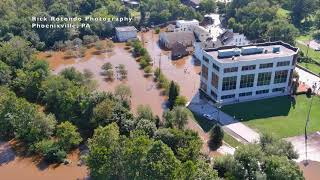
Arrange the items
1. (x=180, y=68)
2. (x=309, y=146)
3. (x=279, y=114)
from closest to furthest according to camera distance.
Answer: (x=309, y=146)
(x=279, y=114)
(x=180, y=68)

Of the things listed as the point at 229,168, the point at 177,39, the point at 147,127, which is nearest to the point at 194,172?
the point at 229,168

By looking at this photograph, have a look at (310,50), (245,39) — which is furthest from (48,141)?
(310,50)

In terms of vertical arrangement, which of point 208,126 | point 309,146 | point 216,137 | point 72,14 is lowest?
point 309,146

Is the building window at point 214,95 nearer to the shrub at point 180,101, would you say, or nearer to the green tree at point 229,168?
the shrub at point 180,101

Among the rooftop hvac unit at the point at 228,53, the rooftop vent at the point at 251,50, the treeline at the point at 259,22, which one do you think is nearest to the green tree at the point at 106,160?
the rooftop hvac unit at the point at 228,53

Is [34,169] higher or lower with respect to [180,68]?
lower

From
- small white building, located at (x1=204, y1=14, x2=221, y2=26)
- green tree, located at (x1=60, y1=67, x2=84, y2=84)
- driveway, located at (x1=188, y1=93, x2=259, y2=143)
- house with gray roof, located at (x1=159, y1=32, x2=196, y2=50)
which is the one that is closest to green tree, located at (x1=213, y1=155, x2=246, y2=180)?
driveway, located at (x1=188, y1=93, x2=259, y2=143)

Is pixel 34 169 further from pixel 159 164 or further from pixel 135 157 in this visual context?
pixel 159 164

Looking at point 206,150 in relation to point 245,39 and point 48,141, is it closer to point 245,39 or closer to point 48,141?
point 48,141

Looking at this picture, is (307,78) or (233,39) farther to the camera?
(233,39)
